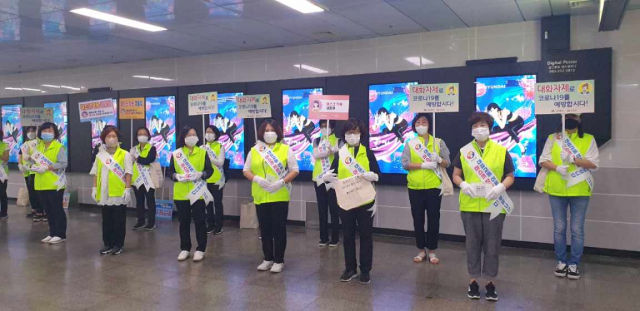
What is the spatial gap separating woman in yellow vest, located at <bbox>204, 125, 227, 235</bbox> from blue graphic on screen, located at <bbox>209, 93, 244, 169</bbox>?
2.68 ft

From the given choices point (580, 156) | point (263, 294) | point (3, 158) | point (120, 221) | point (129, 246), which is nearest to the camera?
point (263, 294)

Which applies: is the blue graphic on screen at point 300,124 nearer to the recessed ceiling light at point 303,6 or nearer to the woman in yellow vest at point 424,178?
the recessed ceiling light at point 303,6

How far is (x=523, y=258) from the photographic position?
19.4 feet

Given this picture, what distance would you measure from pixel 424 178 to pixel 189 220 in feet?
8.90

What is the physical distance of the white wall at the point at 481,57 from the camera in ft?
19.3

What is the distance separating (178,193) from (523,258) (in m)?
4.08

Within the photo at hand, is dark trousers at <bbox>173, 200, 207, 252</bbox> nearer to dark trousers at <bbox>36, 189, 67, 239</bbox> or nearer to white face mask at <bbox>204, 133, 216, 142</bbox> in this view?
white face mask at <bbox>204, 133, 216, 142</bbox>

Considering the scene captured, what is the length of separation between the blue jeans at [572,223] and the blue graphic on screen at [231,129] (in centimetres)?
495

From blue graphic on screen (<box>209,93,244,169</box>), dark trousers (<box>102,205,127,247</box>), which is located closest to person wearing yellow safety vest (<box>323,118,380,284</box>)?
dark trousers (<box>102,205,127,247</box>)

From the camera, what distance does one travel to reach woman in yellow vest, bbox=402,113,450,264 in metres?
5.45

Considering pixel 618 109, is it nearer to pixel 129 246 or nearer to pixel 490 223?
pixel 490 223

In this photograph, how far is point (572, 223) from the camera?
5.05m

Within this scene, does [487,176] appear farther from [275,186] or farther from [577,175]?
[275,186]

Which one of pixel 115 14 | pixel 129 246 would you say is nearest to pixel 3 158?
pixel 129 246
